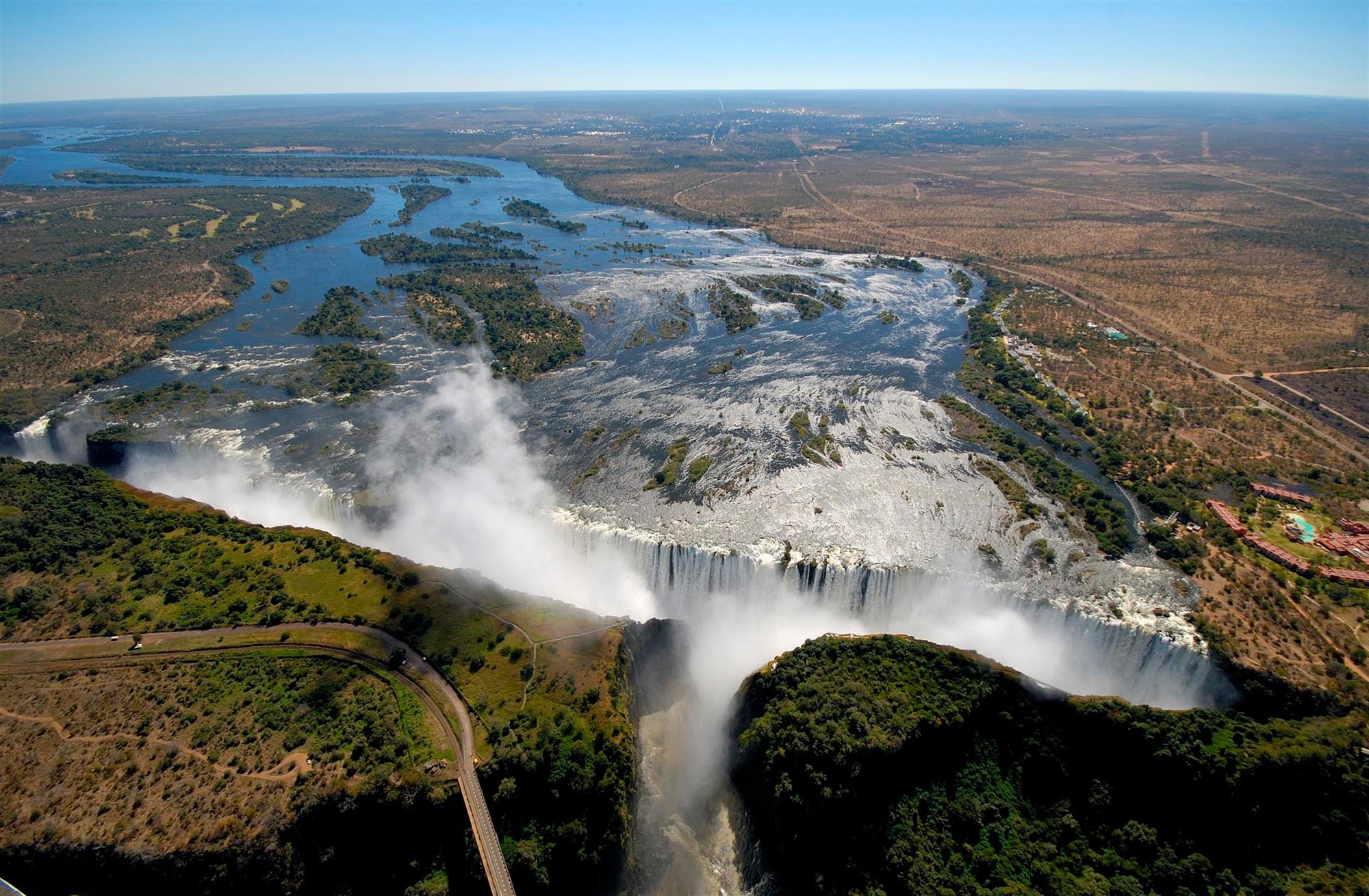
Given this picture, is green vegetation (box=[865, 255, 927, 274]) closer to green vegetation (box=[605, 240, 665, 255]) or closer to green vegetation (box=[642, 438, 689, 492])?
green vegetation (box=[605, 240, 665, 255])

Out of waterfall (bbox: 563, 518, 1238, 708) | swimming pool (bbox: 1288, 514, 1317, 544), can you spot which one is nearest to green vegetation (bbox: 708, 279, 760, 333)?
waterfall (bbox: 563, 518, 1238, 708)

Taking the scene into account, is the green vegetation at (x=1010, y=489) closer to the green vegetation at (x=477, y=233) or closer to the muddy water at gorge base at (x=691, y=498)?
the muddy water at gorge base at (x=691, y=498)

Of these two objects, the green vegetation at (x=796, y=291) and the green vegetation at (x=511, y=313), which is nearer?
the green vegetation at (x=511, y=313)

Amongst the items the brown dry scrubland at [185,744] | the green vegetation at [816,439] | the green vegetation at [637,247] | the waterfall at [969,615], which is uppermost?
the green vegetation at [637,247]

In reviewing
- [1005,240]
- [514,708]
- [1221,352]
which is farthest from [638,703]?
[1005,240]

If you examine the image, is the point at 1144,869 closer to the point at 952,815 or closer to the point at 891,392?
the point at 952,815

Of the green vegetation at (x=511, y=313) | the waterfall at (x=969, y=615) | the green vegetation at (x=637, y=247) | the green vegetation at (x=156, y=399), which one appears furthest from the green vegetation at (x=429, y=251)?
the waterfall at (x=969, y=615)
